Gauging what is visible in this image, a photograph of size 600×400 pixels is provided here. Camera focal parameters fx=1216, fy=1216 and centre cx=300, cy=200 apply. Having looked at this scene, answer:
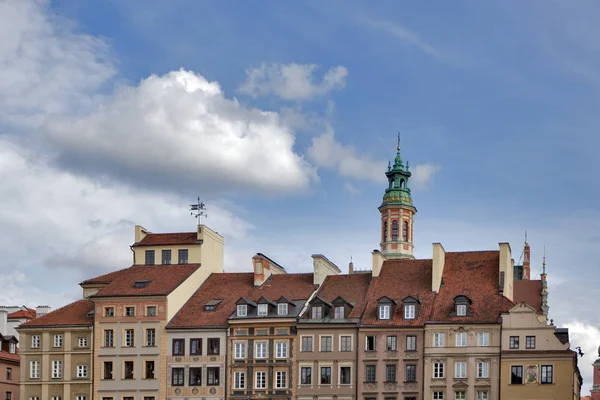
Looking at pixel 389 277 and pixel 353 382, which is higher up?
pixel 389 277

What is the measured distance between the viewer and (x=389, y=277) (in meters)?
113

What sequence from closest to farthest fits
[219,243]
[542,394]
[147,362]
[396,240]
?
[542,394] → [147,362] → [219,243] → [396,240]

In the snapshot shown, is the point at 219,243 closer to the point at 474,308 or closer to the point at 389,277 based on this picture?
the point at 389,277

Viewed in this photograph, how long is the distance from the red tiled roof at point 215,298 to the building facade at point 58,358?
8.58 metres

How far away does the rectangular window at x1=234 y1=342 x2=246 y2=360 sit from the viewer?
359 feet

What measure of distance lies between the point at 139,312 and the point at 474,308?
3068 cm

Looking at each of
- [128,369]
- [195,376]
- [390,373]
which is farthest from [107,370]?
[390,373]

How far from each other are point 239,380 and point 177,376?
5.87 m

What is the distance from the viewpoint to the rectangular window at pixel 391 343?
10569 cm

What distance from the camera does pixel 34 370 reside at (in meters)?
113

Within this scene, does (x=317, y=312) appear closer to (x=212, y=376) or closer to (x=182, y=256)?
(x=212, y=376)

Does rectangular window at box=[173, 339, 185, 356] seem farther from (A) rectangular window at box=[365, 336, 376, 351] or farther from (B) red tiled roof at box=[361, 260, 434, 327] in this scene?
(A) rectangular window at box=[365, 336, 376, 351]

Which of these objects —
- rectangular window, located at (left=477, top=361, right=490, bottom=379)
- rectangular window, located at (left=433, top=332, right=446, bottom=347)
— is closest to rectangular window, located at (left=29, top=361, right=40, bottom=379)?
rectangular window, located at (left=433, top=332, right=446, bottom=347)

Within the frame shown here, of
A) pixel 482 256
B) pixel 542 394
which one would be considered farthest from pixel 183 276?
pixel 542 394
